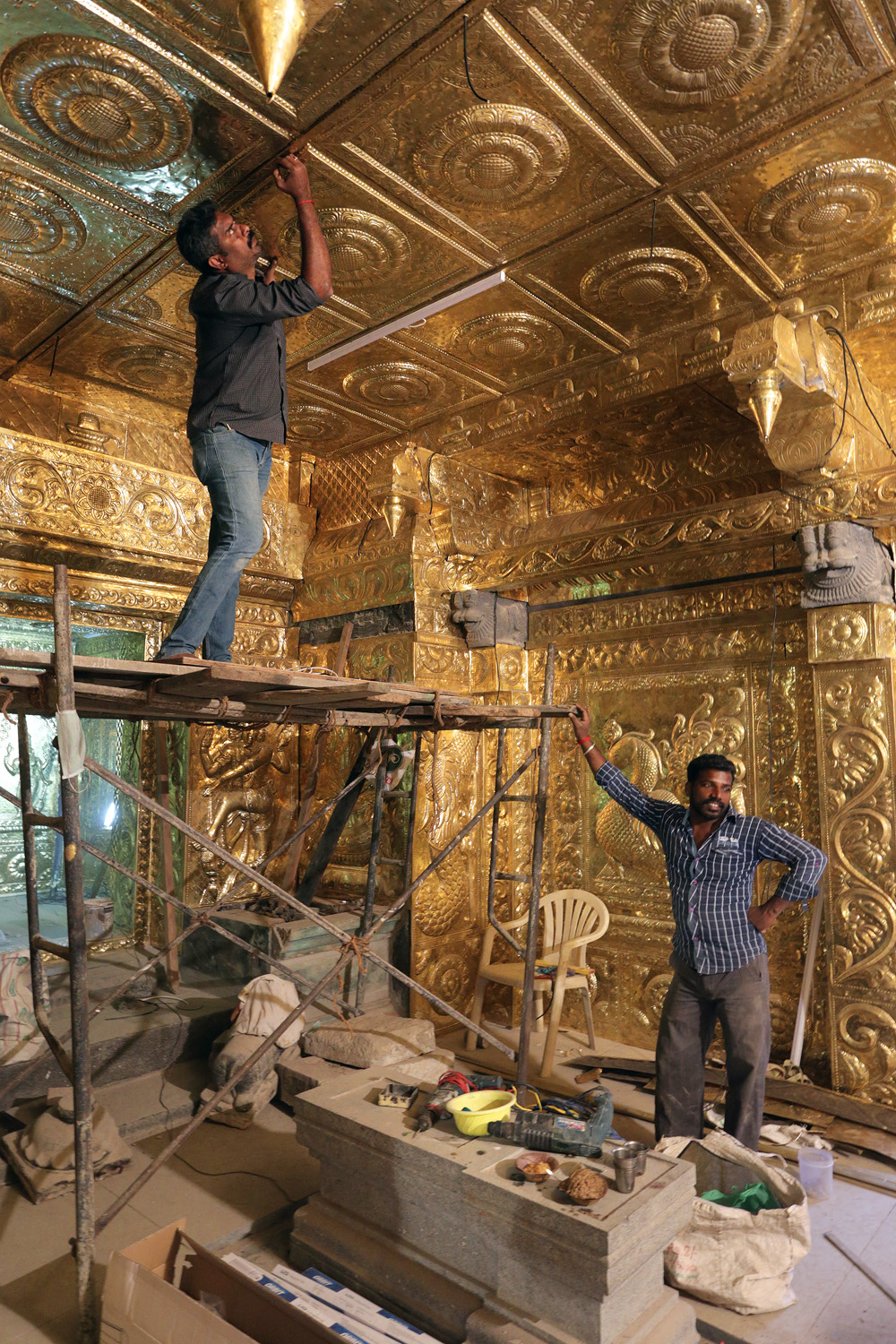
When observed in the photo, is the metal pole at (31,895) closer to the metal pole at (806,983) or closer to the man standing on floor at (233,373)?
the man standing on floor at (233,373)

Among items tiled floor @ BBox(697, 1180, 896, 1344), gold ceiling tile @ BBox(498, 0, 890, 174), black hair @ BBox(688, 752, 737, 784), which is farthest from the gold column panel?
gold ceiling tile @ BBox(498, 0, 890, 174)

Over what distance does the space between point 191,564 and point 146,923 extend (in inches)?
97.8

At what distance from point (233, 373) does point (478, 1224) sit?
9.54 feet

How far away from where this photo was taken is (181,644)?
9.05 feet

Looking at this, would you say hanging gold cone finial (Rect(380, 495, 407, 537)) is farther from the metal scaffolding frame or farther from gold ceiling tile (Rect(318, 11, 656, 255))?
gold ceiling tile (Rect(318, 11, 656, 255))

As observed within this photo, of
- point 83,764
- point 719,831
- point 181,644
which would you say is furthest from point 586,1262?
point 181,644

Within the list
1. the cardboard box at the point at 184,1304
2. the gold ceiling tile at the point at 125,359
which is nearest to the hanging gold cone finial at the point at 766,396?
the gold ceiling tile at the point at 125,359

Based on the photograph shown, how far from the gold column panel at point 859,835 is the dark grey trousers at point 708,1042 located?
89cm

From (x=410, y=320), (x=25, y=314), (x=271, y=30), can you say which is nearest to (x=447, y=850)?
(x=410, y=320)

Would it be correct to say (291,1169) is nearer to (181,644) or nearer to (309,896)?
(309,896)

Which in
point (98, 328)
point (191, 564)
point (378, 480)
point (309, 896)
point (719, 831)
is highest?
point (98, 328)

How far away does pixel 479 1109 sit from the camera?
293 centimetres

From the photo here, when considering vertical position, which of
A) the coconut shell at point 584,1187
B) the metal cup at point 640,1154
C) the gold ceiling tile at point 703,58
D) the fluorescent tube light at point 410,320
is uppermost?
the gold ceiling tile at point 703,58

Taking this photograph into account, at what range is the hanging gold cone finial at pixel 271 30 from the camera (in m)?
2.13
